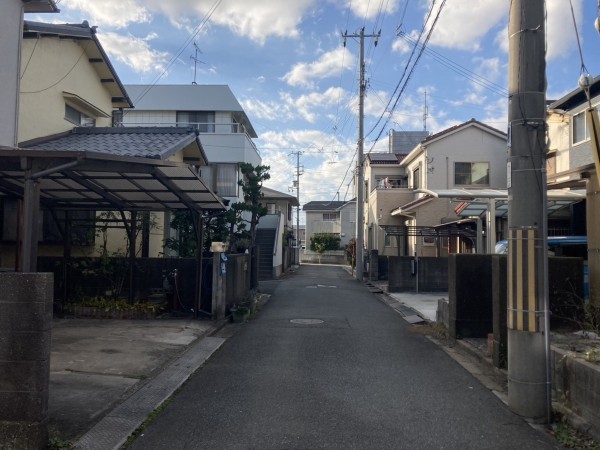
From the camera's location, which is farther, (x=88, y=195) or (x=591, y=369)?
(x=88, y=195)

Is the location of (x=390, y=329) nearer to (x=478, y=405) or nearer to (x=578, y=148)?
(x=478, y=405)

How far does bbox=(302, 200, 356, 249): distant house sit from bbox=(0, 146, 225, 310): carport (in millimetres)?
44192

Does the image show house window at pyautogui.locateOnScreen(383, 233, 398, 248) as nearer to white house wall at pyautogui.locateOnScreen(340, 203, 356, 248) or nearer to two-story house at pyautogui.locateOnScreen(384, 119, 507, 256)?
two-story house at pyautogui.locateOnScreen(384, 119, 507, 256)

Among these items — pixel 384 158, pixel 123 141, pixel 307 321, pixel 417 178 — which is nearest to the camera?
pixel 123 141

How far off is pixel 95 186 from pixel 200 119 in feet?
60.4

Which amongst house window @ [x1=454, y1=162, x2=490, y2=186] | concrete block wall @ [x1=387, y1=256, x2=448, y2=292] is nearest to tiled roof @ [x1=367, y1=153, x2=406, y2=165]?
house window @ [x1=454, y1=162, x2=490, y2=186]

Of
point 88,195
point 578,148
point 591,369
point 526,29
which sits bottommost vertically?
point 591,369

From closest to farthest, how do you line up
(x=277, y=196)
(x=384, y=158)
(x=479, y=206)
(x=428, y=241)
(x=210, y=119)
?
(x=479, y=206) < (x=428, y=241) < (x=210, y=119) < (x=384, y=158) < (x=277, y=196)

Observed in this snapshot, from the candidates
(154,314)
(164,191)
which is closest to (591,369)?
(164,191)

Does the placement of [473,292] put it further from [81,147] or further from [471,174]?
[471,174]

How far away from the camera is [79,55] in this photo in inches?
540

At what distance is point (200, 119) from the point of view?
27766mm

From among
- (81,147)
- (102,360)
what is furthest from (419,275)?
(102,360)

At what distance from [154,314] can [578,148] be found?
1468 cm
